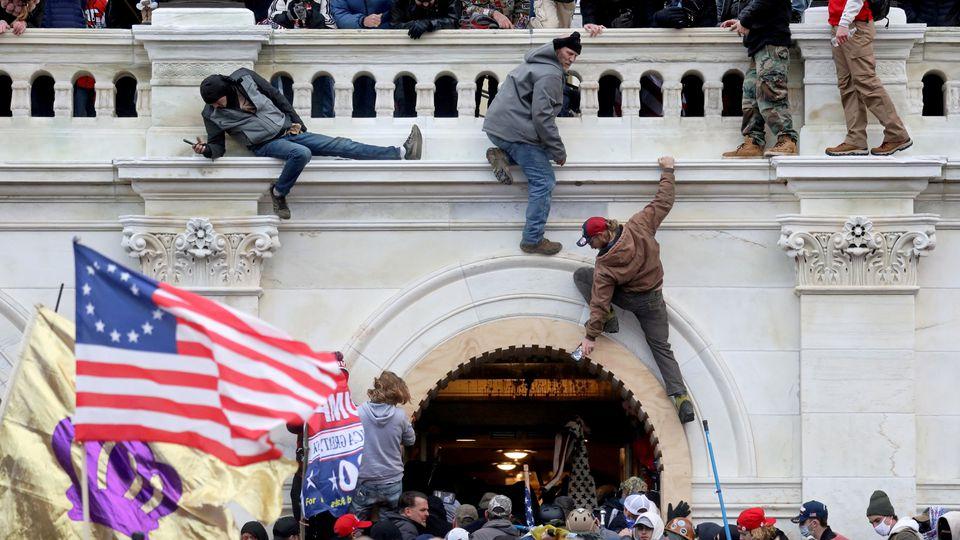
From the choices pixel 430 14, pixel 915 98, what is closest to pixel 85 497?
pixel 430 14

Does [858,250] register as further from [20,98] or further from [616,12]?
[20,98]

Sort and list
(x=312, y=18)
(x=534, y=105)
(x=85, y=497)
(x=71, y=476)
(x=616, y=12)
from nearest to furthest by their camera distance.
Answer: (x=85, y=497)
(x=71, y=476)
(x=534, y=105)
(x=616, y=12)
(x=312, y=18)

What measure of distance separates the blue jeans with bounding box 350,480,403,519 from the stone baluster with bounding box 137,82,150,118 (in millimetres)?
4044

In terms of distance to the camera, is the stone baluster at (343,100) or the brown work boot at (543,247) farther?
the stone baluster at (343,100)

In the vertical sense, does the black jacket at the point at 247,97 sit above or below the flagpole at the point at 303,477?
above

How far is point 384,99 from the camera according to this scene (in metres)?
25.6

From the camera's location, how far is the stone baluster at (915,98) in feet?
83.3

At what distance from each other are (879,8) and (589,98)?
2788 millimetres

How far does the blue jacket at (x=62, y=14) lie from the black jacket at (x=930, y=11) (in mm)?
8093

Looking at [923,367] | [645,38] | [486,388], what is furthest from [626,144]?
[486,388]

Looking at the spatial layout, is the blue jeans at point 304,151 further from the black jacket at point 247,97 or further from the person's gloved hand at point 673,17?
the person's gloved hand at point 673,17

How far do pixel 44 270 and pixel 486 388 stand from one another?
20.7 ft

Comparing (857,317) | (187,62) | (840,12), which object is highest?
(840,12)

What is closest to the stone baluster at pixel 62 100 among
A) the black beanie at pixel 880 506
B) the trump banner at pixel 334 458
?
the trump banner at pixel 334 458
